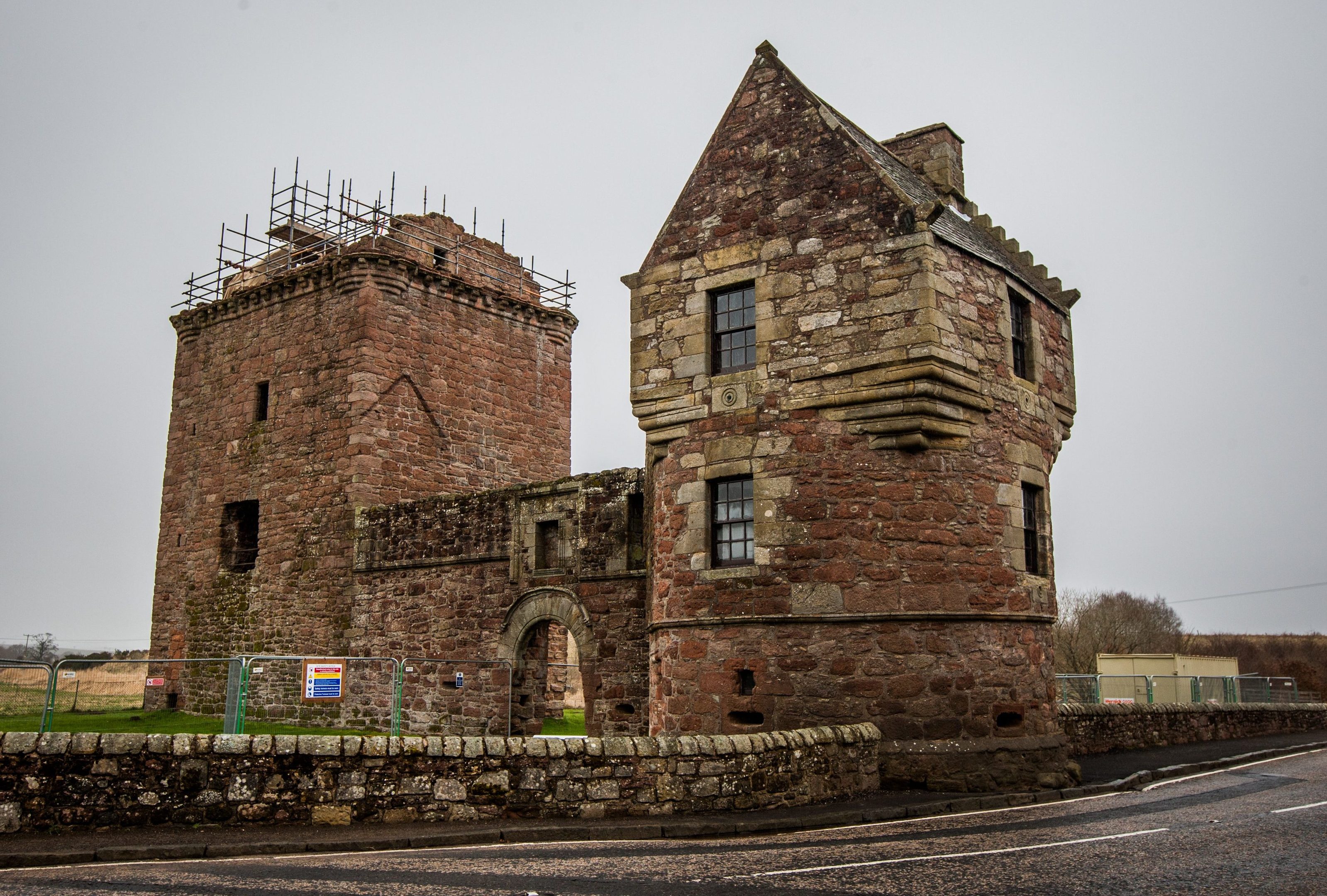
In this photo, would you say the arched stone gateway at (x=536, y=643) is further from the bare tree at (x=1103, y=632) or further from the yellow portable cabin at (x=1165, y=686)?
the bare tree at (x=1103, y=632)

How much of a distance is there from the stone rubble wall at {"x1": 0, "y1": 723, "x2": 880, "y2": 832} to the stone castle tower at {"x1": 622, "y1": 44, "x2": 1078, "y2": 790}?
78.4 inches

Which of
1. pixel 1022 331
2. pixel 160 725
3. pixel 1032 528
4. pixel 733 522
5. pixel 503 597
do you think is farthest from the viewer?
pixel 160 725

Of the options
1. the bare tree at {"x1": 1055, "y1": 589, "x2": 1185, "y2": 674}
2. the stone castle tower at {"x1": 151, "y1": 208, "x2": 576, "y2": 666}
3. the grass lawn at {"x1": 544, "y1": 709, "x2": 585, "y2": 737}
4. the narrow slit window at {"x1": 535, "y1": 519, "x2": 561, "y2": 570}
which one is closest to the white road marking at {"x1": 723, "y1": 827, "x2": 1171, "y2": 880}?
the grass lawn at {"x1": 544, "y1": 709, "x2": 585, "y2": 737}

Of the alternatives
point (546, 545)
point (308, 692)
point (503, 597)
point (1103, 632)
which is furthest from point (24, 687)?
point (1103, 632)

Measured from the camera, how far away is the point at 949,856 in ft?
29.1

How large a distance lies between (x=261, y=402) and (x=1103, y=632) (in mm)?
45471

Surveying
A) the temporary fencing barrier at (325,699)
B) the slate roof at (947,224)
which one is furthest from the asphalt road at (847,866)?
the temporary fencing barrier at (325,699)

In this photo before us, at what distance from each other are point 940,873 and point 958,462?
639 centimetres

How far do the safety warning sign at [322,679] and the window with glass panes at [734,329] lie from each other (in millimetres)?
6978

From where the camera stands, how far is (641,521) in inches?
749

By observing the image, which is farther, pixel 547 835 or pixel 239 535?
pixel 239 535

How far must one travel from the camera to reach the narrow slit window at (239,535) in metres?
26.7

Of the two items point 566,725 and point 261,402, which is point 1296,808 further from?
point 261,402

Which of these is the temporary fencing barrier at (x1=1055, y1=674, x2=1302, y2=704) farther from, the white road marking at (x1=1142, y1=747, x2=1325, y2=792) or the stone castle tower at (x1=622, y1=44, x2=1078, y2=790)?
the stone castle tower at (x1=622, y1=44, x2=1078, y2=790)
